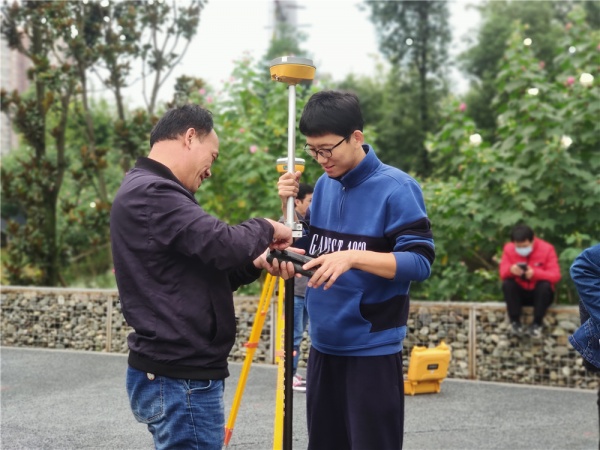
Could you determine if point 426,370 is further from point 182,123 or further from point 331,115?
point 182,123

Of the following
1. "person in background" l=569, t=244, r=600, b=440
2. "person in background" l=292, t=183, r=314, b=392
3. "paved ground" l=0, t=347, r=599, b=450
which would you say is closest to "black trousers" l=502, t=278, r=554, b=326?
"paved ground" l=0, t=347, r=599, b=450

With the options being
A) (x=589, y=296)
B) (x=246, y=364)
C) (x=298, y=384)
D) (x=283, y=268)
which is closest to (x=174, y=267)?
(x=283, y=268)

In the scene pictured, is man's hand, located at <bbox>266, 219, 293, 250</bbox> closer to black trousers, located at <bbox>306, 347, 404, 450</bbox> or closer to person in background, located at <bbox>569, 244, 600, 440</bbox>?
black trousers, located at <bbox>306, 347, 404, 450</bbox>

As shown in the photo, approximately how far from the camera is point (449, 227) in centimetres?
817

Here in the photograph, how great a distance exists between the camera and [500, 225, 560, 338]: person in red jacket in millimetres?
7309

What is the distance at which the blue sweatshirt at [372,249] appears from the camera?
251 centimetres

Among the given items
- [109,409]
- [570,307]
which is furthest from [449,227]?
[109,409]

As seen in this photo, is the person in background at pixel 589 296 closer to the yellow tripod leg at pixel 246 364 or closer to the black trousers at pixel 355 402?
the black trousers at pixel 355 402

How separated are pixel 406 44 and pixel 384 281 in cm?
2517

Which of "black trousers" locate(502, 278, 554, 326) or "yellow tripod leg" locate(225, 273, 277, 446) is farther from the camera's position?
"black trousers" locate(502, 278, 554, 326)

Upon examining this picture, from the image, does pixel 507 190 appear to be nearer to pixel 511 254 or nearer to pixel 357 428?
pixel 511 254

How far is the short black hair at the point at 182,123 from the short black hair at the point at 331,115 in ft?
1.09

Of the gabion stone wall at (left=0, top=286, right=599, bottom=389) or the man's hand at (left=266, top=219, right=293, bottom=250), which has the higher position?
the man's hand at (left=266, top=219, right=293, bottom=250)

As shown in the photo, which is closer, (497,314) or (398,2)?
(497,314)
